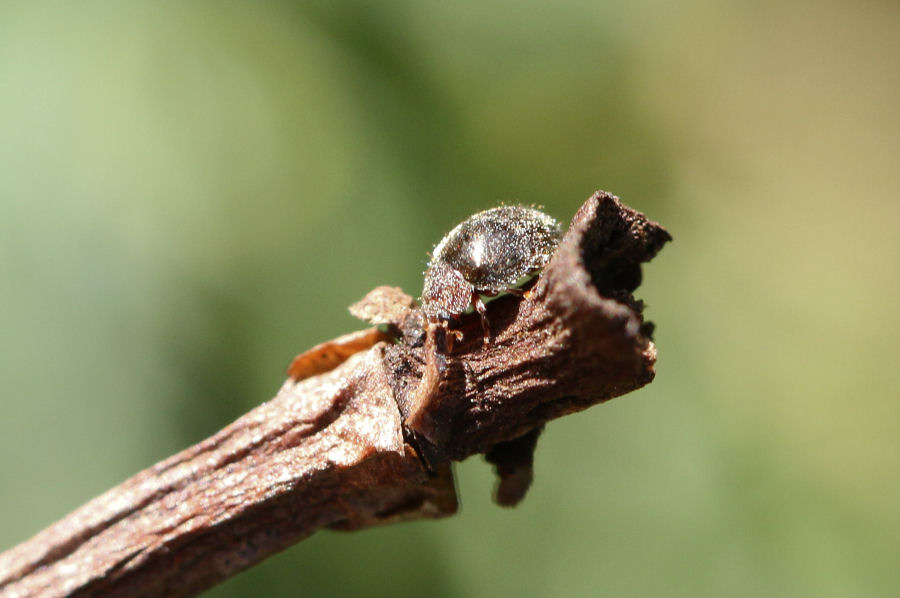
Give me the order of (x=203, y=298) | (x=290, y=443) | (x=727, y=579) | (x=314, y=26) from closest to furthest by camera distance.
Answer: (x=290, y=443) < (x=727, y=579) < (x=203, y=298) < (x=314, y=26)

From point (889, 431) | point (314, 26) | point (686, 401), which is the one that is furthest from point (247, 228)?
point (889, 431)

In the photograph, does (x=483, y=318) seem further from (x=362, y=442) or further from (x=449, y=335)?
(x=362, y=442)

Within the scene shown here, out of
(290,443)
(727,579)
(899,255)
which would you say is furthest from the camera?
(899,255)

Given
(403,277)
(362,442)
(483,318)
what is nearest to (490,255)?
(483,318)

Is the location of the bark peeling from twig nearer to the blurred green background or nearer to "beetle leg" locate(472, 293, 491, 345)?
"beetle leg" locate(472, 293, 491, 345)

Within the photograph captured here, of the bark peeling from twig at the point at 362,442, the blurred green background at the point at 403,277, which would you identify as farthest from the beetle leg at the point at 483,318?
the blurred green background at the point at 403,277

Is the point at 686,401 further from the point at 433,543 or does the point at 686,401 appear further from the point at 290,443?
the point at 290,443

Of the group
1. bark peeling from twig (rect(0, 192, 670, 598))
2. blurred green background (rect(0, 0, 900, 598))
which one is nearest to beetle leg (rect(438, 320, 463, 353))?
bark peeling from twig (rect(0, 192, 670, 598))

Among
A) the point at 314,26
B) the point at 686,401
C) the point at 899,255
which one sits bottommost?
the point at 686,401
